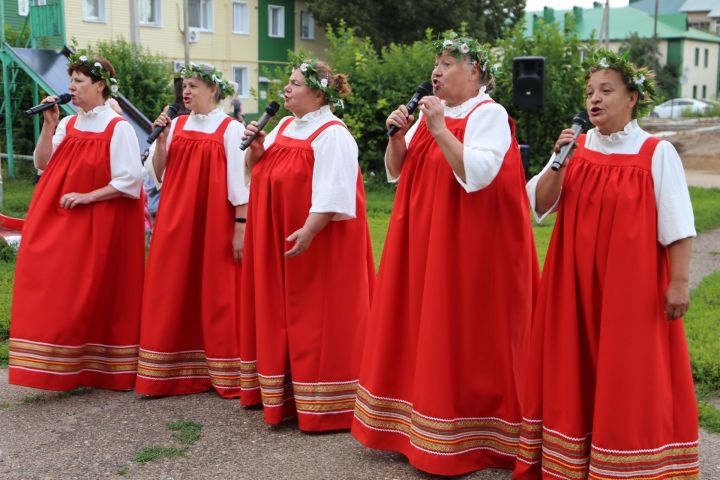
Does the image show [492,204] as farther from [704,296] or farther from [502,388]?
[704,296]

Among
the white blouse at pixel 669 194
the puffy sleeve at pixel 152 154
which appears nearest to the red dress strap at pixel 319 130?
the puffy sleeve at pixel 152 154

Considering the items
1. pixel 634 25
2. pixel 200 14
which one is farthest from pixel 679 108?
pixel 200 14

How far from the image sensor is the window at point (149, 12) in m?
31.8

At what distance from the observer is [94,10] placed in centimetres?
3033

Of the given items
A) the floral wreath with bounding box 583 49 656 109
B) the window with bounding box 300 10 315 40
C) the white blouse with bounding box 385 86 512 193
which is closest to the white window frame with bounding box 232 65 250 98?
the window with bounding box 300 10 315 40

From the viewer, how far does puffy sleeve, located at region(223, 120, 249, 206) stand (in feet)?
17.0

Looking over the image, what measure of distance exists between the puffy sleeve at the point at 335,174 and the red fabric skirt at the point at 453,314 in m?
0.36

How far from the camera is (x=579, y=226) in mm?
3805

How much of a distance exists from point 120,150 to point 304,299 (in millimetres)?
1539

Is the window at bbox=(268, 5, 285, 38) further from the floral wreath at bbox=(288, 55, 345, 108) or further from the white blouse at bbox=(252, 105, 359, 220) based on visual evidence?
the white blouse at bbox=(252, 105, 359, 220)

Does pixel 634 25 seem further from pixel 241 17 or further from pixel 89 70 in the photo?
pixel 89 70

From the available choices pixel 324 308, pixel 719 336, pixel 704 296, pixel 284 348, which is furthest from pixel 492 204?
pixel 704 296

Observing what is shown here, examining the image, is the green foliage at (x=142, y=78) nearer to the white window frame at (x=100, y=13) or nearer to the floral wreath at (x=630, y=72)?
the white window frame at (x=100, y=13)

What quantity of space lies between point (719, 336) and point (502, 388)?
10.2 ft
